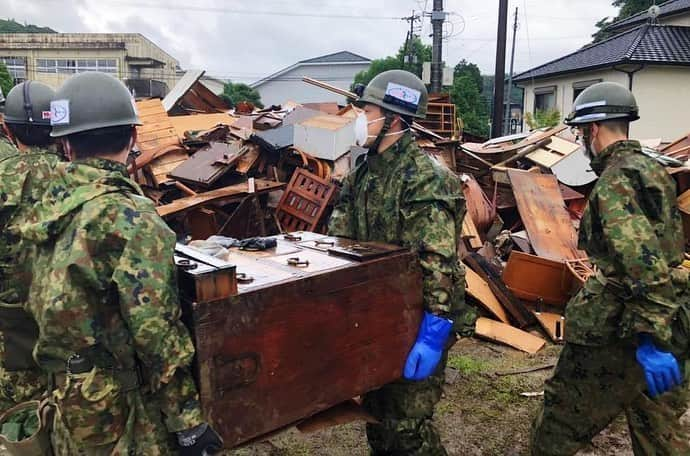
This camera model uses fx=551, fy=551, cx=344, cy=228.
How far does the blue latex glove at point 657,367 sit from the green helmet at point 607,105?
1.05 metres

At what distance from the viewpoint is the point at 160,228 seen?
1699 mm

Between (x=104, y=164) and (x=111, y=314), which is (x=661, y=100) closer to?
(x=104, y=164)

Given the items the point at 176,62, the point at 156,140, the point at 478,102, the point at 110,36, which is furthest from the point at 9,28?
the point at 156,140

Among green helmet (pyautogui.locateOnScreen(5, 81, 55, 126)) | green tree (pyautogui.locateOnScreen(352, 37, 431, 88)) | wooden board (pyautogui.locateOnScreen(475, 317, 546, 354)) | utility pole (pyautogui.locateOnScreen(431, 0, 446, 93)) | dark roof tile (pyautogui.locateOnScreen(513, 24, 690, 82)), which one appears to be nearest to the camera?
green helmet (pyautogui.locateOnScreen(5, 81, 55, 126))

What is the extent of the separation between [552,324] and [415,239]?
3.29m

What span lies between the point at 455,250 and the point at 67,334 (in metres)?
1.61

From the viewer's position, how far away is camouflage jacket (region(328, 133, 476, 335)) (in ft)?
7.98

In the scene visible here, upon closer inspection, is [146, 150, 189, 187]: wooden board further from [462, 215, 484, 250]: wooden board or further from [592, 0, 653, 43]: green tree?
[592, 0, 653, 43]: green tree

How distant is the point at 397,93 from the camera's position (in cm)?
273

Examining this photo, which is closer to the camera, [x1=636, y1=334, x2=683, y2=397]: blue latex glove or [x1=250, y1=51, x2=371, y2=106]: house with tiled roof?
[x1=636, y1=334, x2=683, y2=397]: blue latex glove

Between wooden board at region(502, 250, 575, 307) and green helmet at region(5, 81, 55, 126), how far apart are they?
4.26 meters

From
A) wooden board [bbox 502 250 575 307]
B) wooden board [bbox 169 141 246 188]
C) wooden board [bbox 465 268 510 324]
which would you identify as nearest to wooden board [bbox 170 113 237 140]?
wooden board [bbox 169 141 246 188]

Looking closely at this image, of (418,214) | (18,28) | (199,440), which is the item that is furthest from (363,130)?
(18,28)

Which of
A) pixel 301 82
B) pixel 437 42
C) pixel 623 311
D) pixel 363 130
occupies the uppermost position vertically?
pixel 301 82
